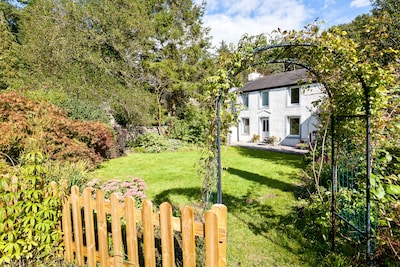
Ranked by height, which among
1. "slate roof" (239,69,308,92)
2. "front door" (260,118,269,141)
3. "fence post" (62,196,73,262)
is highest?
"slate roof" (239,69,308,92)

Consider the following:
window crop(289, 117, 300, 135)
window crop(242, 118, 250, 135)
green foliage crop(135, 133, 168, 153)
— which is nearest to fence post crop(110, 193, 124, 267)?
green foliage crop(135, 133, 168, 153)

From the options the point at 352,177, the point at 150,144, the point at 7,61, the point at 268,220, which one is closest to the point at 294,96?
the point at 150,144

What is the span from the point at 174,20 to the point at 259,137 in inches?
482

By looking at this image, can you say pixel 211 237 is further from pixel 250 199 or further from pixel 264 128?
pixel 264 128

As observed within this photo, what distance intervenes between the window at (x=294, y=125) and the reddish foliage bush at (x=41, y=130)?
15.1 meters

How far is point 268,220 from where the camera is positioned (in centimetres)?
429

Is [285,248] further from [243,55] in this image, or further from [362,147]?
[243,55]

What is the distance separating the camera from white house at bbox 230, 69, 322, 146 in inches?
682

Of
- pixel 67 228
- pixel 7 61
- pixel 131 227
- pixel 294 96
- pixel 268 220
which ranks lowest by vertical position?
pixel 268 220

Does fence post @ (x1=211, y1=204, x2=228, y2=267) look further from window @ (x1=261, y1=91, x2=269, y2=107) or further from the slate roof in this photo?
window @ (x1=261, y1=91, x2=269, y2=107)

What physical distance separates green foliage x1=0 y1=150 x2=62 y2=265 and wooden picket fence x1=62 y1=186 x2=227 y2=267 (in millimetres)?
194

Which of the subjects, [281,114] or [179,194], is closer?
[179,194]

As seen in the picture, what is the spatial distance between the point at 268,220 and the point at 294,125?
15581 mm

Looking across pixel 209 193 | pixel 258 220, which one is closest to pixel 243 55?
pixel 209 193
